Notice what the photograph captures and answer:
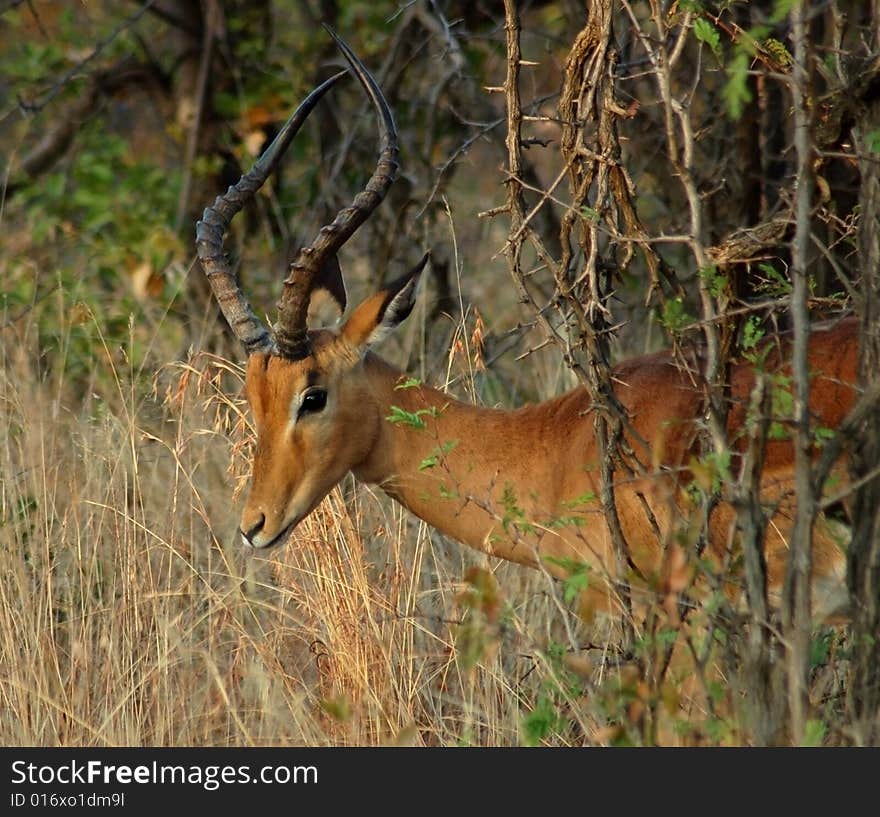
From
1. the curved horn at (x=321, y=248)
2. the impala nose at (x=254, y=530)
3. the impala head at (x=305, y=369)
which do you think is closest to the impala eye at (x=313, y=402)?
the impala head at (x=305, y=369)

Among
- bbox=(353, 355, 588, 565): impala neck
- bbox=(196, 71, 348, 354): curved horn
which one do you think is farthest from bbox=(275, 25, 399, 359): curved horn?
bbox=(353, 355, 588, 565): impala neck

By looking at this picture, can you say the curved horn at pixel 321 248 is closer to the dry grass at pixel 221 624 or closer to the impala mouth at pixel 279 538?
the dry grass at pixel 221 624

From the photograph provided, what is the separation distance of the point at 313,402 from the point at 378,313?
1.41ft

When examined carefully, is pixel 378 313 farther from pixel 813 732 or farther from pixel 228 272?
pixel 813 732

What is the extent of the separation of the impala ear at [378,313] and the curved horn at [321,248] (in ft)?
0.72

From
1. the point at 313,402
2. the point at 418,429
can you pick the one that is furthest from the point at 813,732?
the point at 313,402

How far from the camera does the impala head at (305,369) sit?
15.4 feet

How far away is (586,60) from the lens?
13.0ft

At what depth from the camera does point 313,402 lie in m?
4.80

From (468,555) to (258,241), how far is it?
3.25 meters

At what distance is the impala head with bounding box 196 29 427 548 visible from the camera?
4.71 meters

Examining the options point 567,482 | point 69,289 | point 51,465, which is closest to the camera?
point 567,482

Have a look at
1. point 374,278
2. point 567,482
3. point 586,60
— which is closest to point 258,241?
point 374,278
